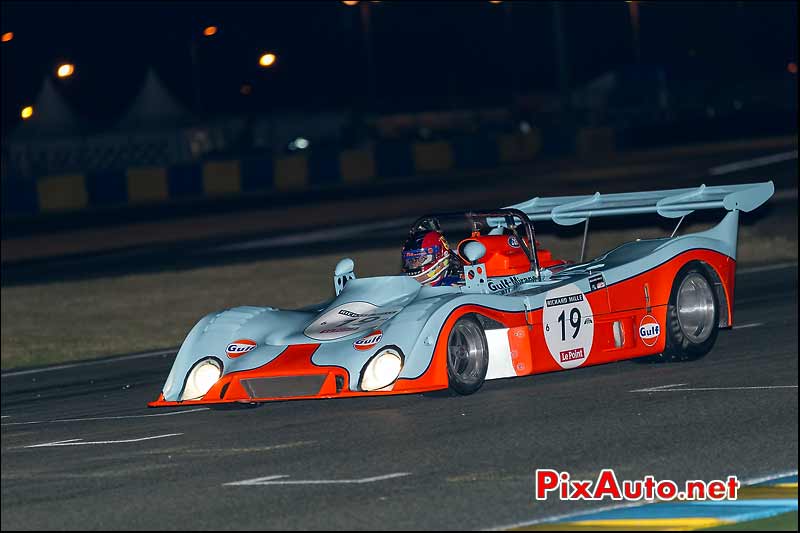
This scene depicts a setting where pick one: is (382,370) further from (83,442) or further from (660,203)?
(660,203)

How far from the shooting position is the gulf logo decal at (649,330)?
1111 cm

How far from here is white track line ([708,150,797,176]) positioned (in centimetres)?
3331

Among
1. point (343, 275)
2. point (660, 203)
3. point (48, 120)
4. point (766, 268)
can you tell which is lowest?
point (766, 268)

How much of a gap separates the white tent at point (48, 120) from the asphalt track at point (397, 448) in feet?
108

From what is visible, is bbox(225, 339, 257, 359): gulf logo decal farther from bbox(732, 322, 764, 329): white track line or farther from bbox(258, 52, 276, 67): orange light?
bbox(258, 52, 276, 67): orange light

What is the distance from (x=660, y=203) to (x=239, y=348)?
13.3 ft

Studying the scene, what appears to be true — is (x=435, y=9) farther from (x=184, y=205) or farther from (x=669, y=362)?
(x=669, y=362)

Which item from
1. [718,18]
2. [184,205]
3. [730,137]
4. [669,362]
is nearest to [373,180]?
[184,205]

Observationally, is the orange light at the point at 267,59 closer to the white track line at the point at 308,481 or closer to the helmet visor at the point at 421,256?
the helmet visor at the point at 421,256

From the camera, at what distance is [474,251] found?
10.5 m

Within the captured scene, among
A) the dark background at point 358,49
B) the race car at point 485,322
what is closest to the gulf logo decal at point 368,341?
the race car at point 485,322

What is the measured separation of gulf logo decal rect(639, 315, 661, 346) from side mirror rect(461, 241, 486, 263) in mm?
1504

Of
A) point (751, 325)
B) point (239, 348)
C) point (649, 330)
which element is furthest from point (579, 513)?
point (751, 325)

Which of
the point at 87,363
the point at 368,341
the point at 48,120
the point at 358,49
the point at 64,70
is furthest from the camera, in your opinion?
the point at 358,49
